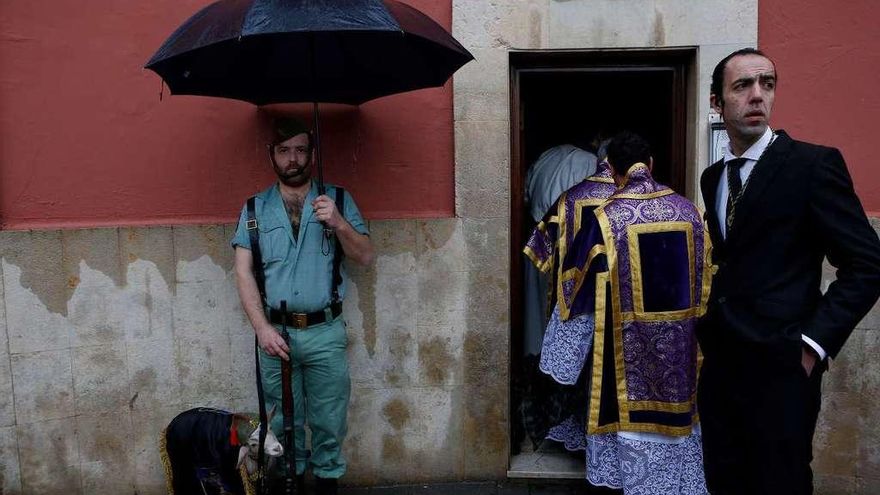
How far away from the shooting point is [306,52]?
130 inches

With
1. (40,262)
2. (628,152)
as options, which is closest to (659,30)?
(628,152)

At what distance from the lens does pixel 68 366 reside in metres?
3.72

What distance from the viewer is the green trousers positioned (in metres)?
3.41

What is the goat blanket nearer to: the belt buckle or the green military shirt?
the belt buckle

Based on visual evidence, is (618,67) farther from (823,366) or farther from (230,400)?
(230,400)

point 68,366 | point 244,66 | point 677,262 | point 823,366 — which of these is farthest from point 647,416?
point 68,366

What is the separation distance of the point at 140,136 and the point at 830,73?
12.2ft

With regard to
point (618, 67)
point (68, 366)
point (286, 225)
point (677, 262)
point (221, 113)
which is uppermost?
point (618, 67)

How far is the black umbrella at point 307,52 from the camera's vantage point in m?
2.53

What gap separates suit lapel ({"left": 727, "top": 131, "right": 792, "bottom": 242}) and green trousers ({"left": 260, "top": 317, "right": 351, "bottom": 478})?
1965 millimetres

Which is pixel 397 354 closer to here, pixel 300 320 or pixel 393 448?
pixel 393 448

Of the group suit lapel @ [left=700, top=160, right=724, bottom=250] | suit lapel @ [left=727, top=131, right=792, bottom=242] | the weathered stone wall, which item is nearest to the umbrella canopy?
the weathered stone wall

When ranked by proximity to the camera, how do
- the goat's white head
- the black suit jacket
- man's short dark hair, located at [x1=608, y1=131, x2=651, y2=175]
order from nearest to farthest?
the black suit jacket < the goat's white head < man's short dark hair, located at [x1=608, y1=131, x2=651, y2=175]

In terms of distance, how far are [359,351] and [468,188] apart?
1.10 metres
